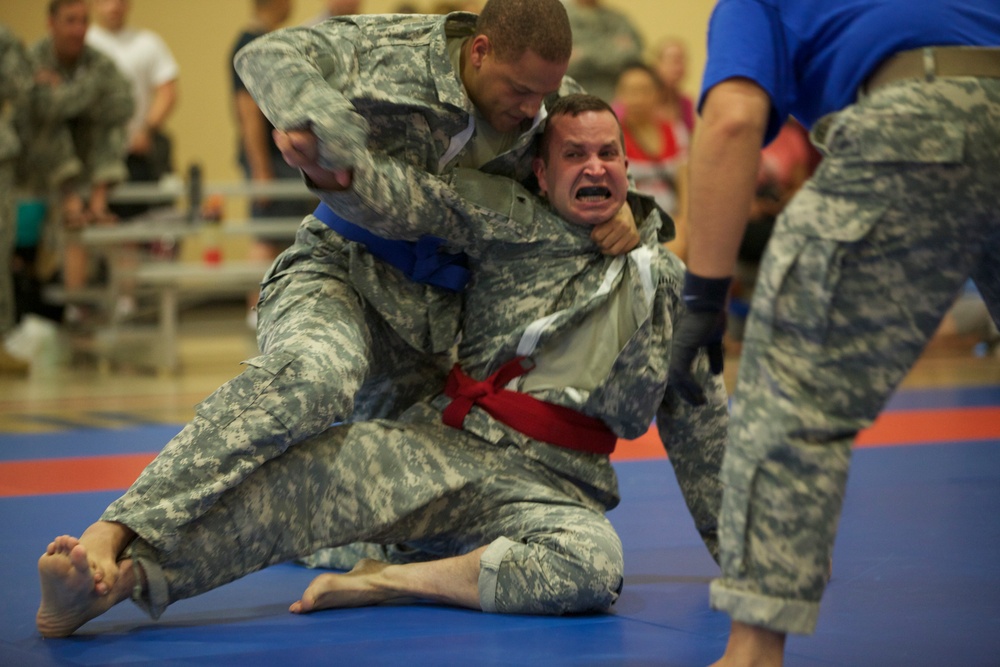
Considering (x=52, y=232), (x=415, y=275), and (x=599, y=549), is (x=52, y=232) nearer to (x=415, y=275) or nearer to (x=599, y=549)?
(x=415, y=275)

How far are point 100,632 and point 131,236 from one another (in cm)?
542

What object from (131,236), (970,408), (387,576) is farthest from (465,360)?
(131,236)

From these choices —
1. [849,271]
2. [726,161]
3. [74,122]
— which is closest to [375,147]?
[726,161]

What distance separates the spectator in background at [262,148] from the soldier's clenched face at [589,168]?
4364 millimetres

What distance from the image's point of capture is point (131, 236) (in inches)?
307

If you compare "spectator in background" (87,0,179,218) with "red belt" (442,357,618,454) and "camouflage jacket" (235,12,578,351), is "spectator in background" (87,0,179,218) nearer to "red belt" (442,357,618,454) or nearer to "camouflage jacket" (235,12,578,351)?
"camouflage jacket" (235,12,578,351)

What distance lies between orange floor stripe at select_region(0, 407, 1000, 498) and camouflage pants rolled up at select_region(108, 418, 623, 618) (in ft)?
5.55

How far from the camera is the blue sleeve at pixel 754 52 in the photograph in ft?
6.97

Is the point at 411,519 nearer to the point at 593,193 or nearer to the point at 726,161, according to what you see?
the point at 593,193

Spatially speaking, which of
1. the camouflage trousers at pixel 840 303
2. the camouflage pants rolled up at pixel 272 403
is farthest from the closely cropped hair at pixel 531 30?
the camouflage trousers at pixel 840 303

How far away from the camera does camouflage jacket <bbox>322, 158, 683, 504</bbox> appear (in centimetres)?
301

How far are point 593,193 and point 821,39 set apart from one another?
1114 millimetres

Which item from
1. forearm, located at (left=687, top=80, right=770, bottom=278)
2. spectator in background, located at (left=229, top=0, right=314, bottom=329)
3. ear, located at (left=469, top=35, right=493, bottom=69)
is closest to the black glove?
forearm, located at (left=687, top=80, right=770, bottom=278)

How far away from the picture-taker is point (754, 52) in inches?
83.8
